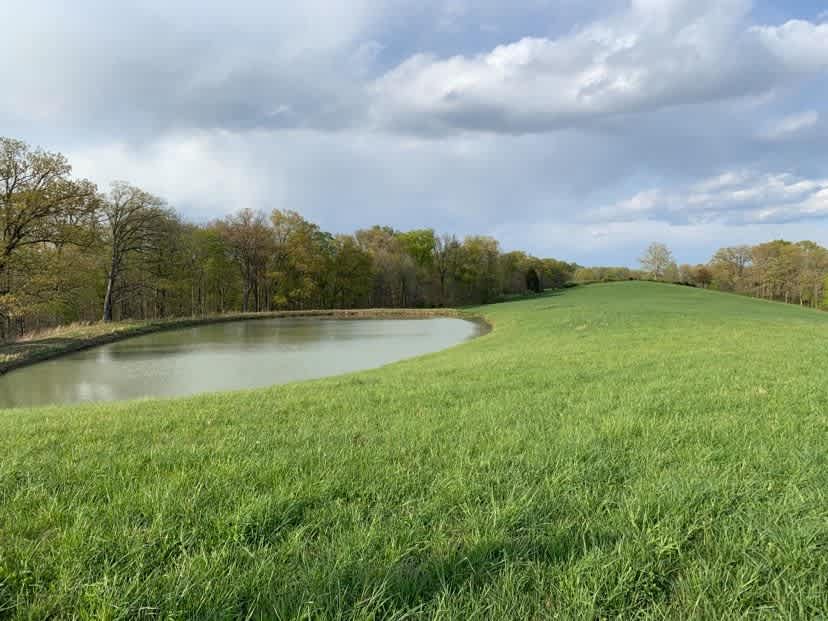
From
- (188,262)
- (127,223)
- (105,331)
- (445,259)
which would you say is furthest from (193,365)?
(445,259)

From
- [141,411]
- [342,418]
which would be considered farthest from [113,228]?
[342,418]

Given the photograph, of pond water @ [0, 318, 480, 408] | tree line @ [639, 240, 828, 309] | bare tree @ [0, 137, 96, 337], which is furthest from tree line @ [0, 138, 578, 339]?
tree line @ [639, 240, 828, 309]

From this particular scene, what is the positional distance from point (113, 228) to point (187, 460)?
35.9 m

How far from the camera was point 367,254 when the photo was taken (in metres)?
56.2

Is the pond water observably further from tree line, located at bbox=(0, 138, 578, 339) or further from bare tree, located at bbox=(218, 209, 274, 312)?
bare tree, located at bbox=(218, 209, 274, 312)

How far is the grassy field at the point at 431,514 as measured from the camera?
5.87ft

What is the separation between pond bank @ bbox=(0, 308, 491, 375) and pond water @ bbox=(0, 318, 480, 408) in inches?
22.6

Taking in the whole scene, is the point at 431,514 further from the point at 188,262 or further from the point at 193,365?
the point at 188,262

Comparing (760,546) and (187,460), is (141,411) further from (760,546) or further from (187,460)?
(760,546)

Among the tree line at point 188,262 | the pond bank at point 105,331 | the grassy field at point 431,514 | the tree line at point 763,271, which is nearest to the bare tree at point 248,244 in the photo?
the tree line at point 188,262

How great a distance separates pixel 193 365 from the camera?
1519cm

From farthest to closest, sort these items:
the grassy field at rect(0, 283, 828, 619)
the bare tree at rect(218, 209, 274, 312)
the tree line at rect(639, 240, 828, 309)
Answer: the tree line at rect(639, 240, 828, 309)
the bare tree at rect(218, 209, 274, 312)
the grassy field at rect(0, 283, 828, 619)

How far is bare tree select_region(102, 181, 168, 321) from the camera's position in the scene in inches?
1264

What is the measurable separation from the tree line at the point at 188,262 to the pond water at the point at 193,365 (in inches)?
225
